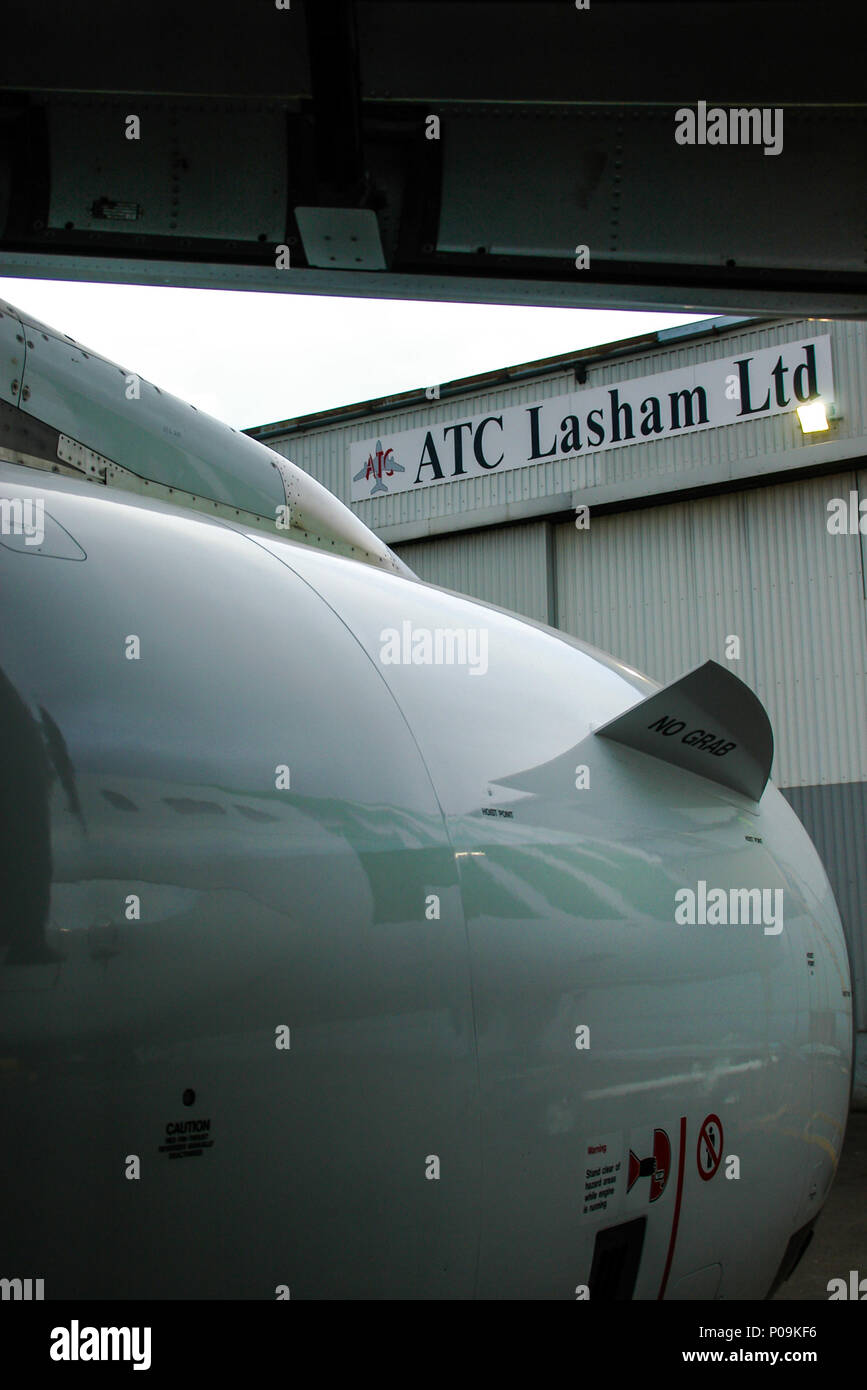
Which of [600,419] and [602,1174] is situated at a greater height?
[600,419]

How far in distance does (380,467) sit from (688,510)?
432 centimetres

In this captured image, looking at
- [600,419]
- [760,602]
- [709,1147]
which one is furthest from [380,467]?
[709,1147]

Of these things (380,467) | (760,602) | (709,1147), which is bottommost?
(709,1147)

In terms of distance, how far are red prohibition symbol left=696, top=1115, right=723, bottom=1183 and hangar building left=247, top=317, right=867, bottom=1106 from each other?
996 cm

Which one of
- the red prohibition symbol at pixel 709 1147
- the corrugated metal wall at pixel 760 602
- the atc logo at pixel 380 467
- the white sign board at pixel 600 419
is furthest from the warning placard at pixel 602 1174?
the atc logo at pixel 380 467

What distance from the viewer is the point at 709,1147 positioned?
369 centimetres

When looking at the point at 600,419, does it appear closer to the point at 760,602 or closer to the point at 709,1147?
the point at 760,602

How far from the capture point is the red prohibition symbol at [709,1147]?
365cm

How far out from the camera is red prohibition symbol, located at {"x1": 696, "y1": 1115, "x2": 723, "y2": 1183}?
3652mm

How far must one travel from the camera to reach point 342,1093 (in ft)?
8.49

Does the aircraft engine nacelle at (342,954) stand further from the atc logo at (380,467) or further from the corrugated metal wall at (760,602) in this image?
the atc logo at (380,467)

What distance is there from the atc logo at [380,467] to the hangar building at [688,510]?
24 millimetres
